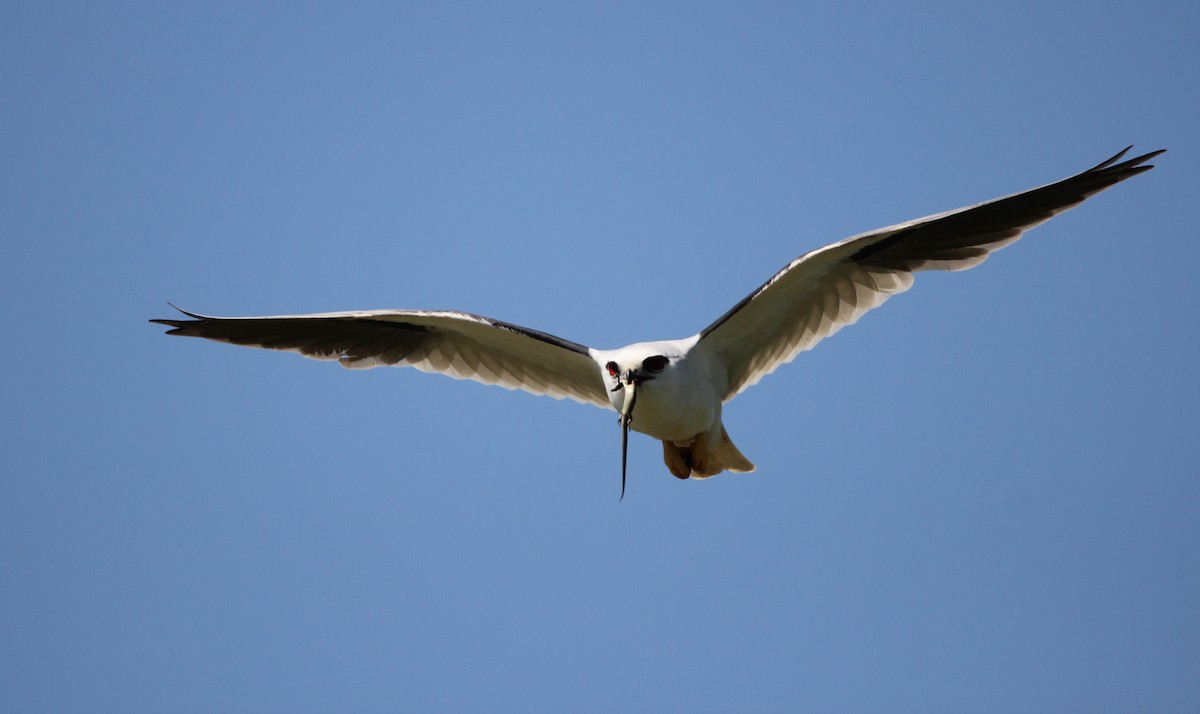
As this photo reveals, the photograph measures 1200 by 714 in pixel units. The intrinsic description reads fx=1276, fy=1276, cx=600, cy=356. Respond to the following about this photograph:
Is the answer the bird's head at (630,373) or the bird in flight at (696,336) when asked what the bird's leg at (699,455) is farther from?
the bird's head at (630,373)

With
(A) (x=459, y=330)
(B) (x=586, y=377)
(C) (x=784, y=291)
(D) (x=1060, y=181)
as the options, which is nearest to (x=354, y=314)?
(A) (x=459, y=330)

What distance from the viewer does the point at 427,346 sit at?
10914mm

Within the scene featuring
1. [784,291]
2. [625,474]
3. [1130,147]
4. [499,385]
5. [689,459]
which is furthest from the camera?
[499,385]

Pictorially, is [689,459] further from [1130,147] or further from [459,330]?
[1130,147]

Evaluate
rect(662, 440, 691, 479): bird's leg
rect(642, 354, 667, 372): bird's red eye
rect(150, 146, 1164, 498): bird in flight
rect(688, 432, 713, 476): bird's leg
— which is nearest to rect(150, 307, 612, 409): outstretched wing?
rect(150, 146, 1164, 498): bird in flight

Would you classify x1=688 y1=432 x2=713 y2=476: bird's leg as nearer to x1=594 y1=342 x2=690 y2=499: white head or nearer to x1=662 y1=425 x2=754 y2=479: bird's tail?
x1=662 y1=425 x2=754 y2=479: bird's tail

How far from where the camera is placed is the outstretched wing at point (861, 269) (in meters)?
8.90

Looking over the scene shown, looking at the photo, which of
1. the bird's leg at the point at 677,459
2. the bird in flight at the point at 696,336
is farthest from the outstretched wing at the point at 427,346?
the bird's leg at the point at 677,459

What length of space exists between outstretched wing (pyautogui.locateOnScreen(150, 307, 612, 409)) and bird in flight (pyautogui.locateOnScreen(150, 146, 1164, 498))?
12 millimetres

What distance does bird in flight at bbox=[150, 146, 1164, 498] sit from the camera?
905cm

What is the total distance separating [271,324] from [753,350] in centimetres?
398

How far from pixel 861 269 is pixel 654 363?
177 centimetres

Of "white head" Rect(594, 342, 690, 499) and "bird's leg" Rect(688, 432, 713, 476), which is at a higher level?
"white head" Rect(594, 342, 690, 499)

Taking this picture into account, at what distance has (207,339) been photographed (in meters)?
10.5
